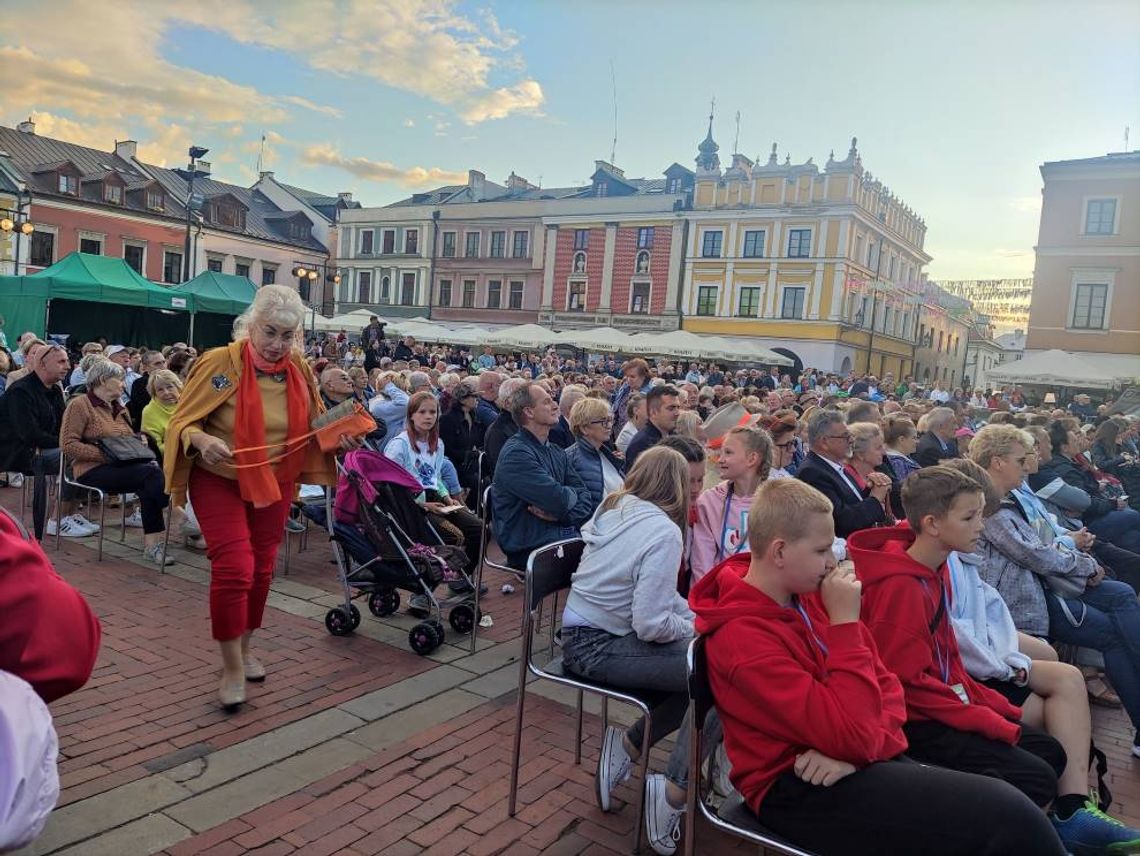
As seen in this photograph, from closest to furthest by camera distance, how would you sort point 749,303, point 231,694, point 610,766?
point 610,766 < point 231,694 < point 749,303

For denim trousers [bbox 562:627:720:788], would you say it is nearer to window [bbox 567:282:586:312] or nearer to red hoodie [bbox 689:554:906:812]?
red hoodie [bbox 689:554:906:812]

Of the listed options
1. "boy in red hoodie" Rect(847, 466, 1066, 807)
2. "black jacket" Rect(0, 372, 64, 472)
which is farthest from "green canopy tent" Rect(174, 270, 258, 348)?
"boy in red hoodie" Rect(847, 466, 1066, 807)

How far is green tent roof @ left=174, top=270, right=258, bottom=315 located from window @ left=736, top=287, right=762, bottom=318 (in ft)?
88.3

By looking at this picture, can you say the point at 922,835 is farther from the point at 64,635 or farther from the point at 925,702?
the point at 64,635

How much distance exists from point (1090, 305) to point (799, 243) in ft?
43.0

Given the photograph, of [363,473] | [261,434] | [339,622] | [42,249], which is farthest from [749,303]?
[261,434]

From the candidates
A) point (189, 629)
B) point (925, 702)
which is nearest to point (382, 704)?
point (189, 629)

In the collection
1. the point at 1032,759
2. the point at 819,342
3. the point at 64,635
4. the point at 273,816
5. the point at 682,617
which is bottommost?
the point at 273,816

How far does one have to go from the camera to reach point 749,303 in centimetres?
4150

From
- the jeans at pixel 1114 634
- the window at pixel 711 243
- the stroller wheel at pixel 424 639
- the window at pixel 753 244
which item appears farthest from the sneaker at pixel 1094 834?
the window at pixel 711 243

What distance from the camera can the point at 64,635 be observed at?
1.51 m

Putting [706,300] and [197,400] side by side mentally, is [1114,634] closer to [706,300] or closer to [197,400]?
[197,400]

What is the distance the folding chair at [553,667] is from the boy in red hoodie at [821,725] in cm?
70

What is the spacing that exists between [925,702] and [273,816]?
237 cm
